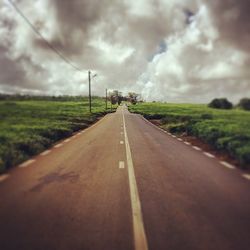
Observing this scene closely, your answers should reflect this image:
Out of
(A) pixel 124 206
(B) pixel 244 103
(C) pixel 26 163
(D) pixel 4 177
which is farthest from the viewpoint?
(C) pixel 26 163

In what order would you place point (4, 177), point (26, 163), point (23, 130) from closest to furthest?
point (4, 177) → point (26, 163) → point (23, 130)

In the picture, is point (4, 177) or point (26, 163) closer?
point (4, 177)

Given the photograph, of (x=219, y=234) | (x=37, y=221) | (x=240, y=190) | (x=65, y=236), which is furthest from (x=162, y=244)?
(x=240, y=190)

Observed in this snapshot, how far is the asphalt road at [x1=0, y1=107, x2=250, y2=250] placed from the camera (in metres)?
4.75

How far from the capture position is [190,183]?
828 centimetres

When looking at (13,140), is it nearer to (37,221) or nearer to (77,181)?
(77,181)

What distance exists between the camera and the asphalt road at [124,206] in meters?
4.75

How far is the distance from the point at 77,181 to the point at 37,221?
2932 millimetres

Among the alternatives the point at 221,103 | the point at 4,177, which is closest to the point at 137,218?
the point at 4,177

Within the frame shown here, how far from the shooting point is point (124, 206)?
252 inches

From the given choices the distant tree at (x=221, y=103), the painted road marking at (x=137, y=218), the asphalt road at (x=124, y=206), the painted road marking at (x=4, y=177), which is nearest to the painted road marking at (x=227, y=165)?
the asphalt road at (x=124, y=206)

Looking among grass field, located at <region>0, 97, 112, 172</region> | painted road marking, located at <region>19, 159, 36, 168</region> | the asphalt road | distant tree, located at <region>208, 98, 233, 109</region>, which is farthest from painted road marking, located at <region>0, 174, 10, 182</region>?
distant tree, located at <region>208, 98, 233, 109</region>

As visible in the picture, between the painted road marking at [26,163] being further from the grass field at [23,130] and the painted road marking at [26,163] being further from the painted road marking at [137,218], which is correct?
the painted road marking at [137,218]

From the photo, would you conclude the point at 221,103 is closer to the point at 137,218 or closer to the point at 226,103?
the point at 226,103
